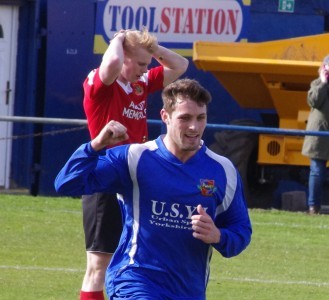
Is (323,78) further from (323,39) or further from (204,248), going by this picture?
(204,248)

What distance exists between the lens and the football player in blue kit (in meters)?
5.69

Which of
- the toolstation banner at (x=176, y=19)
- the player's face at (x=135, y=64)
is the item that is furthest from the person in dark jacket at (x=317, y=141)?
the player's face at (x=135, y=64)

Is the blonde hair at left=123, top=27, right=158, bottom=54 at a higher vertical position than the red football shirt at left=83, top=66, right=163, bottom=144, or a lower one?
higher

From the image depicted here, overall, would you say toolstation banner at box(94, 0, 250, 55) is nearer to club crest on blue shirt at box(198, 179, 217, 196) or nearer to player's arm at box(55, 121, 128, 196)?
player's arm at box(55, 121, 128, 196)

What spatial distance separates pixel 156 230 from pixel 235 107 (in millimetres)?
12315

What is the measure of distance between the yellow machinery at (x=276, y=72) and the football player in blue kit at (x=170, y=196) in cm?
1035

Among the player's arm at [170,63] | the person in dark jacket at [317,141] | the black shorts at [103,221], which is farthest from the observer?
the person in dark jacket at [317,141]

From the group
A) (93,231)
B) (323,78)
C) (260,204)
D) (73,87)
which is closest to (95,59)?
(73,87)

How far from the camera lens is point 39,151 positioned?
18.1 m

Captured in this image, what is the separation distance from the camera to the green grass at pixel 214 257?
9703 millimetres

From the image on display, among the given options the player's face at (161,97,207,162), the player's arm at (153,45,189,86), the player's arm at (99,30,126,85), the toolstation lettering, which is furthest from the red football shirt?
the toolstation lettering

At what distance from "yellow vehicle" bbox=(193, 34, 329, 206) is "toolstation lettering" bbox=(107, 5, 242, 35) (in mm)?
1139

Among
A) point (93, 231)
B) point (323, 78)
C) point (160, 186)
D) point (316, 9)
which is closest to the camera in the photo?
point (160, 186)

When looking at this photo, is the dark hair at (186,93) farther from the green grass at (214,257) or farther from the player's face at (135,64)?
the green grass at (214,257)
